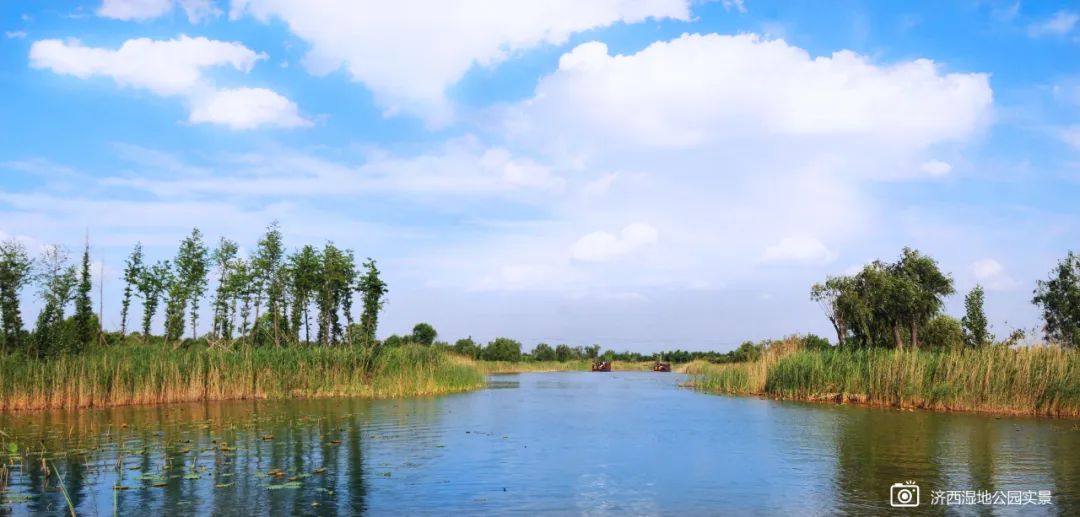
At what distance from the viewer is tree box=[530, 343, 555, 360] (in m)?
99.2

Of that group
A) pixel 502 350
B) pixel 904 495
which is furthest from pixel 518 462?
pixel 502 350

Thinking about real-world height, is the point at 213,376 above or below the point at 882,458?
above

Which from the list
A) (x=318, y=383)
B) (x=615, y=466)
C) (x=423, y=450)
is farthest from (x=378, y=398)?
(x=615, y=466)

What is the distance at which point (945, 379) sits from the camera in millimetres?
25953

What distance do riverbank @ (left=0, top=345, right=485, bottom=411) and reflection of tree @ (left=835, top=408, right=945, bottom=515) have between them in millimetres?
20487

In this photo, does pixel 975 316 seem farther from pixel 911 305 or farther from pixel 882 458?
pixel 882 458

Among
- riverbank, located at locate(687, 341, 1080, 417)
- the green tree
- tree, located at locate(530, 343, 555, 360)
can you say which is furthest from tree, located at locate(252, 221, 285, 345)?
tree, located at locate(530, 343, 555, 360)

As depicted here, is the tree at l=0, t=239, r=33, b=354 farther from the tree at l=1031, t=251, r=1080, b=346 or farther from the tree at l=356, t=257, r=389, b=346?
the tree at l=1031, t=251, r=1080, b=346

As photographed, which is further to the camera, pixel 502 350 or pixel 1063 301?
pixel 502 350

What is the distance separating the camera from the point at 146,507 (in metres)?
10.5

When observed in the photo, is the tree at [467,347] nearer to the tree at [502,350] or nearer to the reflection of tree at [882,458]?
the tree at [502,350]

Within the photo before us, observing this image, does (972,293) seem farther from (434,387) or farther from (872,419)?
(434,387)

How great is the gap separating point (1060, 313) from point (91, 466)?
5219 centimetres

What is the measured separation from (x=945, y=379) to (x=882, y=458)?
13245 mm
